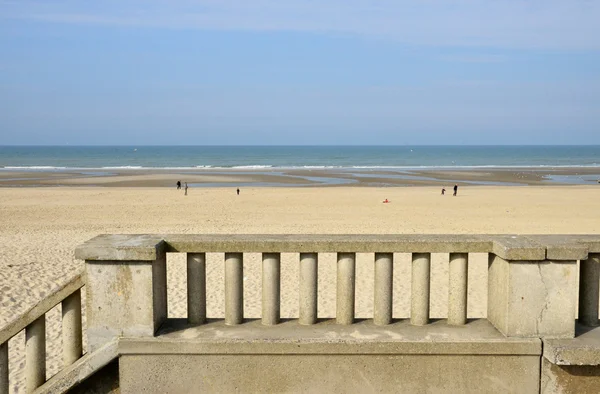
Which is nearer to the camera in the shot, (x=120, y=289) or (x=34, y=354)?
(x=120, y=289)

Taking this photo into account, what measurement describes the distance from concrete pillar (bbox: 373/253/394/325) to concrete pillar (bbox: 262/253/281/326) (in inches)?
27.6

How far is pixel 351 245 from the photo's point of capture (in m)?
4.29

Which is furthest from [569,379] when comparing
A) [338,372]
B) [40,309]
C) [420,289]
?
[40,309]

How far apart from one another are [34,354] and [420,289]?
272 centimetres

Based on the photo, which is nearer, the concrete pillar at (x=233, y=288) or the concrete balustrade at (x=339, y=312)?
the concrete balustrade at (x=339, y=312)

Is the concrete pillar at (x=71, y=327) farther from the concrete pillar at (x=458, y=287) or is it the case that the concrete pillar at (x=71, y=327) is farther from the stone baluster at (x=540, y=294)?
the stone baluster at (x=540, y=294)

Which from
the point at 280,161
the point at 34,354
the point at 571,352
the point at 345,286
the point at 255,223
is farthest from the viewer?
the point at 280,161

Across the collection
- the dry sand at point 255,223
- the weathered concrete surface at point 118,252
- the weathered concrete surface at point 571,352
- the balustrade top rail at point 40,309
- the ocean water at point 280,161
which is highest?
the weathered concrete surface at point 118,252

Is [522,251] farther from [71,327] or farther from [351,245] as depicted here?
[71,327]

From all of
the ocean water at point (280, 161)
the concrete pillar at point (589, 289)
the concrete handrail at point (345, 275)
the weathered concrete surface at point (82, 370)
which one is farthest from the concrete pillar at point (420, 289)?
the ocean water at point (280, 161)

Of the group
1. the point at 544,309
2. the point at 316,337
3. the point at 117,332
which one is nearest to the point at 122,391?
the point at 117,332

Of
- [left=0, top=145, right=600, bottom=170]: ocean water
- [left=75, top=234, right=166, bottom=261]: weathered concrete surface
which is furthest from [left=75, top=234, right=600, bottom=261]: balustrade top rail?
[left=0, top=145, right=600, bottom=170]: ocean water

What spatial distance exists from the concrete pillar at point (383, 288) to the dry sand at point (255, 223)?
4638 millimetres

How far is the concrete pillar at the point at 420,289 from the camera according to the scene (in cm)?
441
